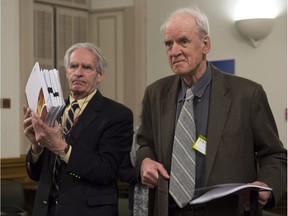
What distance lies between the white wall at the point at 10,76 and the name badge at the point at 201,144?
3.90 m

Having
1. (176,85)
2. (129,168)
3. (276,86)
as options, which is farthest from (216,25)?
(176,85)

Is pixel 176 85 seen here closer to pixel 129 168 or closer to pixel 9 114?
pixel 129 168

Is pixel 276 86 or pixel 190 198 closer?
pixel 190 198

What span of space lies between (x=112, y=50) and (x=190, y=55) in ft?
15.9

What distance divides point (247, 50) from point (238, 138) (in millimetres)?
3675

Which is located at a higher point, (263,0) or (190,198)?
(263,0)

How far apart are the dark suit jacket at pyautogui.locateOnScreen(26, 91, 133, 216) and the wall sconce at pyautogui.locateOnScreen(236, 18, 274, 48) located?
3123 mm

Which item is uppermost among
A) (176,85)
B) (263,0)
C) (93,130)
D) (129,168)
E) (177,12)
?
(263,0)

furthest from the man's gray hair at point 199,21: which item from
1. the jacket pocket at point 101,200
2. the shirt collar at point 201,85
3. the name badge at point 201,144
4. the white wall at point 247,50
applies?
the white wall at point 247,50

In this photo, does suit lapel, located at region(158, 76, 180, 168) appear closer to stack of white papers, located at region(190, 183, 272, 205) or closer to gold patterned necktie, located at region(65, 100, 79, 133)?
stack of white papers, located at region(190, 183, 272, 205)

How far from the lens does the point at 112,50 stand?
22.3 ft

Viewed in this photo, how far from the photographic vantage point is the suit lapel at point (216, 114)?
1.99m

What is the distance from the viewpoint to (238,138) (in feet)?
6.60

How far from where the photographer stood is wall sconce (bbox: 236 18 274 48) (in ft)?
17.3
